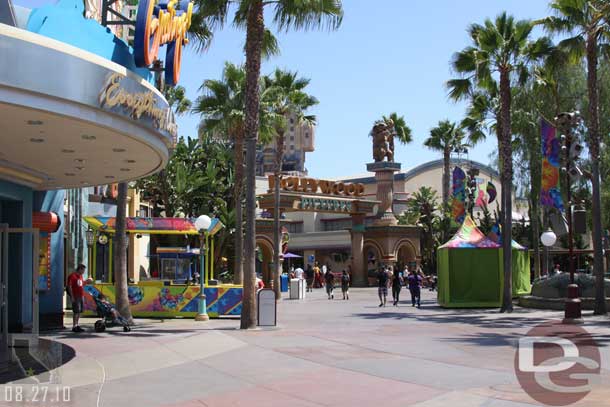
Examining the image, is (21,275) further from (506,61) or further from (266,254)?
(266,254)

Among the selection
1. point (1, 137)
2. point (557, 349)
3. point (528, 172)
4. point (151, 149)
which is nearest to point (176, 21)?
point (151, 149)

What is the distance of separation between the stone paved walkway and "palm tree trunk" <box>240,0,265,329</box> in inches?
34.6

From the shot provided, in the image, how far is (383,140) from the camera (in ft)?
180

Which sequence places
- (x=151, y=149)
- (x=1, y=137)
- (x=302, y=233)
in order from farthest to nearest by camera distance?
(x=302, y=233) → (x=151, y=149) → (x=1, y=137)

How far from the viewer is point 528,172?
41.3 m

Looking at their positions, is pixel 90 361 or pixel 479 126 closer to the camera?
pixel 90 361

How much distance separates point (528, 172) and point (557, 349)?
90.9ft

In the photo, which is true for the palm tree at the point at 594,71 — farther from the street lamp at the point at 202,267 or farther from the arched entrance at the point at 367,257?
the arched entrance at the point at 367,257

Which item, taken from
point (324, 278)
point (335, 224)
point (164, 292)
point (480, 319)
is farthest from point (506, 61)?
point (335, 224)

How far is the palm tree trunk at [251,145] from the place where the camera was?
65.1 ft

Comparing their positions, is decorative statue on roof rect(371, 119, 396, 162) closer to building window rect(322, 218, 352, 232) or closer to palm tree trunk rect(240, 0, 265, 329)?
building window rect(322, 218, 352, 232)

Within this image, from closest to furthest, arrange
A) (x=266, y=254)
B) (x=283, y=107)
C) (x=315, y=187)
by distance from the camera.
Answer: (x=283, y=107) < (x=266, y=254) < (x=315, y=187)

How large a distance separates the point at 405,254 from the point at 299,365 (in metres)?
42.8

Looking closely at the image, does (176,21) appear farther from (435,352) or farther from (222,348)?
(435,352)
